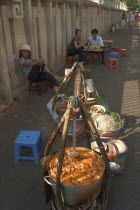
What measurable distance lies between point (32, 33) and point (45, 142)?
159 inches

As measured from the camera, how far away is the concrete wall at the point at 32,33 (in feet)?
17.3

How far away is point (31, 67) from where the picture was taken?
6.28 m

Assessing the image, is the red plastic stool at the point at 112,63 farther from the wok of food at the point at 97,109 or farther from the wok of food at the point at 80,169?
the wok of food at the point at 80,169

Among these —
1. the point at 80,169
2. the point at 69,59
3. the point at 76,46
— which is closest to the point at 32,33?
the point at 76,46

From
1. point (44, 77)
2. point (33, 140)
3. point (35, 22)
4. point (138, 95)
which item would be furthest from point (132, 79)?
point (33, 140)

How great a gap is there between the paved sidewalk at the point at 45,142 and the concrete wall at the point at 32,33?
0.78 m

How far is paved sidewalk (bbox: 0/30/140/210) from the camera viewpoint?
287 centimetres

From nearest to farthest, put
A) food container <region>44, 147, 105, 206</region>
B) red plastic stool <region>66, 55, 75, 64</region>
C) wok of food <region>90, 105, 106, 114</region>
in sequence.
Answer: food container <region>44, 147, 105, 206</region>
wok of food <region>90, 105, 106, 114</region>
red plastic stool <region>66, 55, 75, 64</region>

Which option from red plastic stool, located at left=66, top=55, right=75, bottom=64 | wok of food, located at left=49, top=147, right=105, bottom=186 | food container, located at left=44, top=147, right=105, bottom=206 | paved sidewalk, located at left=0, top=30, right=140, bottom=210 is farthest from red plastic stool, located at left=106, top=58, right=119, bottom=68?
food container, located at left=44, top=147, right=105, bottom=206

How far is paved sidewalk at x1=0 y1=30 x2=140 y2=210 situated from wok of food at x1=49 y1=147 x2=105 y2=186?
2.61 ft

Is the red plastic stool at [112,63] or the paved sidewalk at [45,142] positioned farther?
the red plastic stool at [112,63]

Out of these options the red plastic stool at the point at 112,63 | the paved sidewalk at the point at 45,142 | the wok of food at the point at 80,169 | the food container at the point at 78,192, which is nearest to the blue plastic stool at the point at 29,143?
the paved sidewalk at the point at 45,142

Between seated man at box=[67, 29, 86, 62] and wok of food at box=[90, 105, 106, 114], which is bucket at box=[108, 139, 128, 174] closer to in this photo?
wok of food at box=[90, 105, 106, 114]

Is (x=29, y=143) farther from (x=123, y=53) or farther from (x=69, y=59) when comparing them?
(x=123, y=53)
